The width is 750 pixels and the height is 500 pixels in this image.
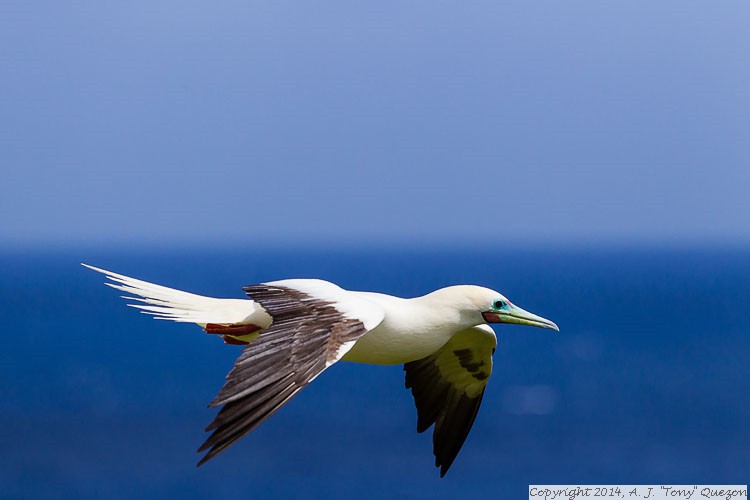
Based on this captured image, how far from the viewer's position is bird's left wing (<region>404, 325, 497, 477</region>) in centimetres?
934

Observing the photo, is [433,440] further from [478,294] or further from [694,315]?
[694,315]

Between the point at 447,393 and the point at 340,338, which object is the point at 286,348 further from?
the point at 447,393

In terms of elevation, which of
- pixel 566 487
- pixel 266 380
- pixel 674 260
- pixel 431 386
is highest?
pixel 266 380

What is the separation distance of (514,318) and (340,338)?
5.78 ft

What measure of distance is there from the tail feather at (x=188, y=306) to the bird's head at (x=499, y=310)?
1403 mm

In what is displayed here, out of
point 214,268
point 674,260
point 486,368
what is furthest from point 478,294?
point 674,260

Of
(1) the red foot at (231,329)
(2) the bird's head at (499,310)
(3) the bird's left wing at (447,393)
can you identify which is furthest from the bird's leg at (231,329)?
(3) the bird's left wing at (447,393)

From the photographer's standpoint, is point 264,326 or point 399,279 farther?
point 399,279

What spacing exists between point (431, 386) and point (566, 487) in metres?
1.62

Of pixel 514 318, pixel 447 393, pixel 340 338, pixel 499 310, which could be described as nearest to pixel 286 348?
pixel 340 338

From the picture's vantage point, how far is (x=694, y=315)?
7544 cm

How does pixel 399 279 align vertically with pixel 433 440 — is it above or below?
below

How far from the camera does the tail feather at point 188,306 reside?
27.1 ft

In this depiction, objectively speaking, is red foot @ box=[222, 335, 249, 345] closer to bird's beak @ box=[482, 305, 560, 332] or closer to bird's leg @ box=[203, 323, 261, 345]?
bird's leg @ box=[203, 323, 261, 345]
